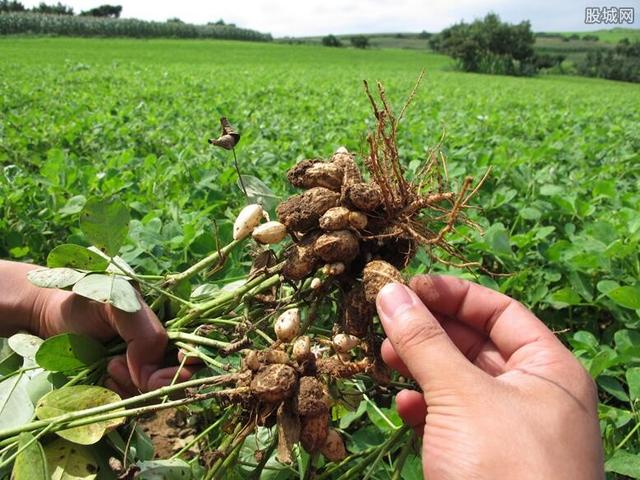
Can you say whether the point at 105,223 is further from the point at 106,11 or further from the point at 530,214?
the point at 106,11

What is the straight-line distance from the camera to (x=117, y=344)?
1507 mm

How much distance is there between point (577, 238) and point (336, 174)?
1417 millimetres

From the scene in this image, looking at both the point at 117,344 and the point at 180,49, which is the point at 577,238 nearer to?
the point at 117,344

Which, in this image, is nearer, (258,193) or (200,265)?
(200,265)

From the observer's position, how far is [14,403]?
1.33 metres

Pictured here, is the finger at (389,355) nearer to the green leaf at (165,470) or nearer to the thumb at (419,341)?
the thumb at (419,341)

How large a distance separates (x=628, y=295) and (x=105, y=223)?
5.22ft

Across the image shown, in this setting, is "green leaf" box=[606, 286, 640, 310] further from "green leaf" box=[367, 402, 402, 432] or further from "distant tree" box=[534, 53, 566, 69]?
"distant tree" box=[534, 53, 566, 69]

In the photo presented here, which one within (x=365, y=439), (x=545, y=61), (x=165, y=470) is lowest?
(x=365, y=439)

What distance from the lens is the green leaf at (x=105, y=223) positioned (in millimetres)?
1342

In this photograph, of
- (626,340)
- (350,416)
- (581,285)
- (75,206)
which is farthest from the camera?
(75,206)

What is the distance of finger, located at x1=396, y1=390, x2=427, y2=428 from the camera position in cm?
128

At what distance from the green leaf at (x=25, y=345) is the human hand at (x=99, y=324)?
4.3 inches

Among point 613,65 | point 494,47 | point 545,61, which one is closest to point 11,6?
point 494,47
